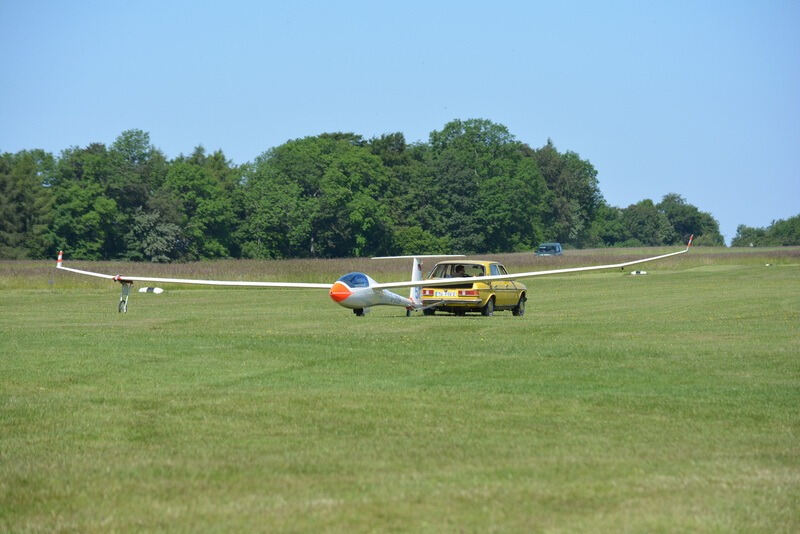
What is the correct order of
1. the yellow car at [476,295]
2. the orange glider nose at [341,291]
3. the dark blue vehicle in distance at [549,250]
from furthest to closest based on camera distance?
the dark blue vehicle in distance at [549,250], the yellow car at [476,295], the orange glider nose at [341,291]

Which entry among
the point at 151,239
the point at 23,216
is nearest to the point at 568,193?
the point at 151,239

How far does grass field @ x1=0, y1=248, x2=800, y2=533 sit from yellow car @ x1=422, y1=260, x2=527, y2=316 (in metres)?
6.54

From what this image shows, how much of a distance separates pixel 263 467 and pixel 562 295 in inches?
1405

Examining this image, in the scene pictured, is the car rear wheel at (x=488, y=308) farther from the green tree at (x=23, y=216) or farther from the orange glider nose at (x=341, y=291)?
the green tree at (x=23, y=216)

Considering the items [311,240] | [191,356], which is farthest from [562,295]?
[311,240]

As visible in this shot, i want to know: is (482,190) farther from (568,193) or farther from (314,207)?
(568,193)

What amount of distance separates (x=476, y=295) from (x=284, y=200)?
8916 centimetres

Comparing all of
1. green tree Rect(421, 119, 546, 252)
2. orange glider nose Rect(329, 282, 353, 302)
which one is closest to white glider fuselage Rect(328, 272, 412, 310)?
orange glider nose Rect(329, 282, 353, 302)

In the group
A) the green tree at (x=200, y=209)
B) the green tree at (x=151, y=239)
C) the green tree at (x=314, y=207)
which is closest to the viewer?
the green tree at (x=151, y=239)

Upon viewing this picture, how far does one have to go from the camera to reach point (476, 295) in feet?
101

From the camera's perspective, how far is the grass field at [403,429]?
7480 mm

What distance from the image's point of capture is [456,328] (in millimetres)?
24875

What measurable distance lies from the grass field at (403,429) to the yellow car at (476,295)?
654cm

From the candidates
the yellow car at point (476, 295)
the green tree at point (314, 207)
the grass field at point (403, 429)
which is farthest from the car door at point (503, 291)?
the green tree at point (314, 207)
